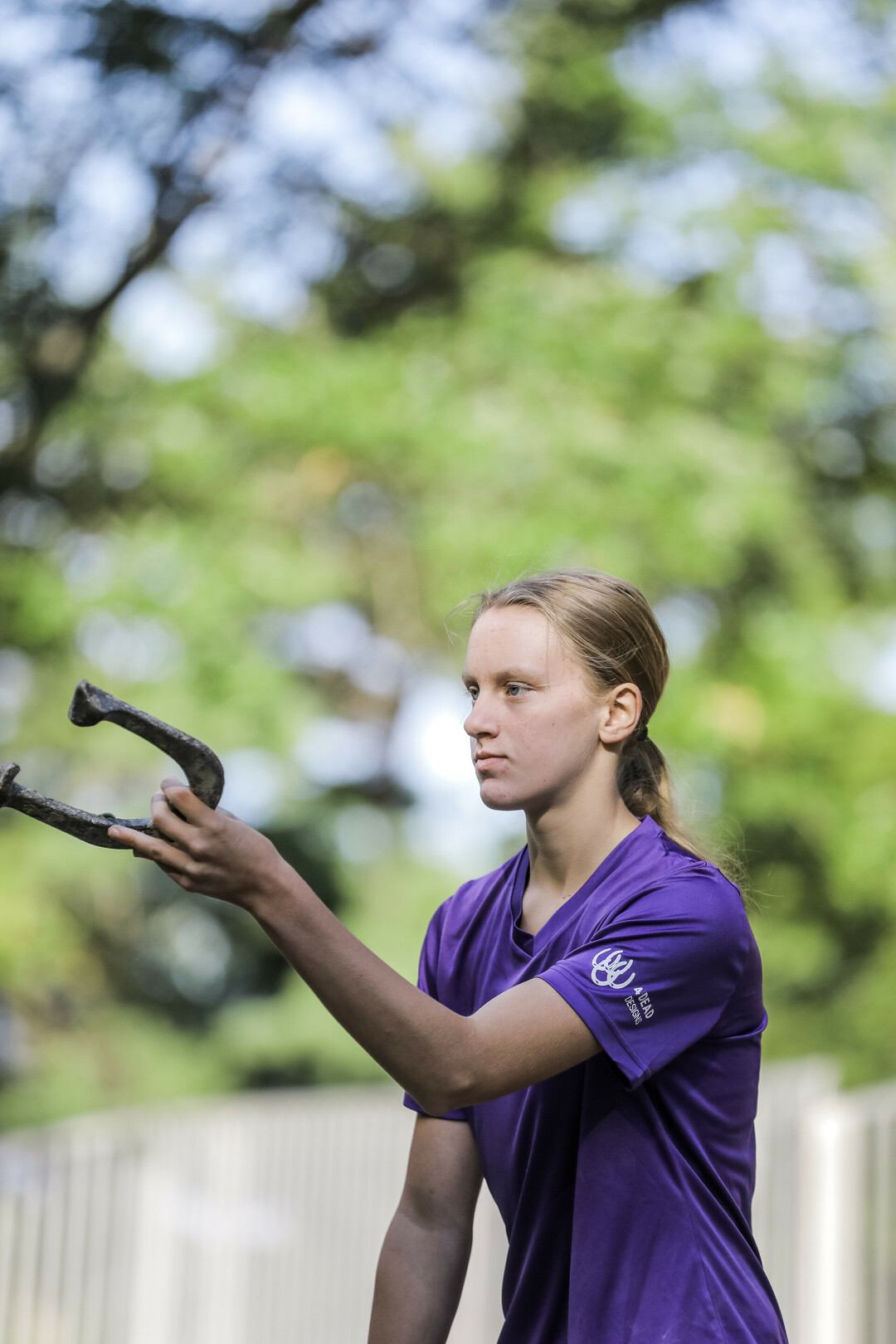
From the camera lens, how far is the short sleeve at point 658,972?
A: 160 cm

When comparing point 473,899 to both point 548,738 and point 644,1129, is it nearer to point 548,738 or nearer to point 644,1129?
point 548,738

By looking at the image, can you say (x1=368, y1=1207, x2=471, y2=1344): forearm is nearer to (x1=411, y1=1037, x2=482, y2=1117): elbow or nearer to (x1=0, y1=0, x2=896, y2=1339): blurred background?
(x1=411, y1=1037, x2=482, y2=1117): elbow

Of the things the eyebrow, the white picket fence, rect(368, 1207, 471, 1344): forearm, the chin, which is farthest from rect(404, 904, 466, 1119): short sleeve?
the white picket fence

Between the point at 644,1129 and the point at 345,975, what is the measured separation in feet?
1.57

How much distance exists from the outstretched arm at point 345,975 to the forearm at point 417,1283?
571 mm

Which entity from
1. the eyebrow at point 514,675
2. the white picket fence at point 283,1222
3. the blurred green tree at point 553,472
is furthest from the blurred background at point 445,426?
the eyebrow at point 514,675

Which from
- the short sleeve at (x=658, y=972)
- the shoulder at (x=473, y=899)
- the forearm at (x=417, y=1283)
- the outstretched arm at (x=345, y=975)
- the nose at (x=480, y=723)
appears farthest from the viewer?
the shoulder at (x=473, y=899)

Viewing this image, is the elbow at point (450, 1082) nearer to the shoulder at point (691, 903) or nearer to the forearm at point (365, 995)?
the forearm at point (365, 995)

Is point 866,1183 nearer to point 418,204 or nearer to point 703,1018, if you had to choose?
point 703,1018

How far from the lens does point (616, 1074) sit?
1.70 metres

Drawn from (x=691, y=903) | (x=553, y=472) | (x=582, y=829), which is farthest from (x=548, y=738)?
(x=553, y=472)

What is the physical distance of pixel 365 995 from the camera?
4.79 ft

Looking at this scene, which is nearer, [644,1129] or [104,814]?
[104,814]

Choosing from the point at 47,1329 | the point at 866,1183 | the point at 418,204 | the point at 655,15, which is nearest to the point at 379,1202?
the point at 47,1329
